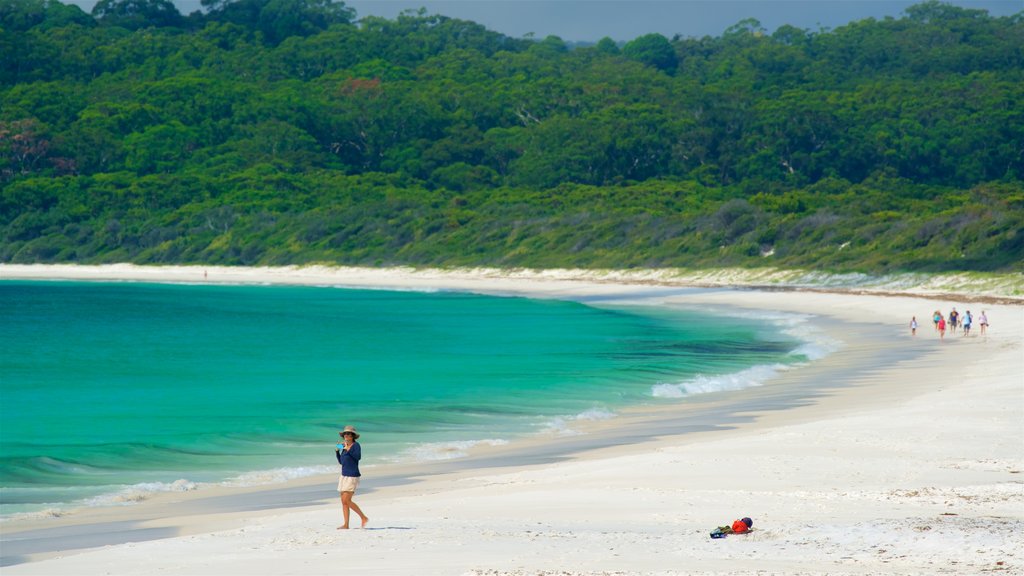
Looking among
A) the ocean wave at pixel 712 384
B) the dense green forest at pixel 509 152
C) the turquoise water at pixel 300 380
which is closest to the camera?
the turquoise water at pixel 300 380

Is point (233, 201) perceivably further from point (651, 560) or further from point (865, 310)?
point (651, 560)

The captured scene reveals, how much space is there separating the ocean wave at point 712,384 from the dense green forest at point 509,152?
95.9ft

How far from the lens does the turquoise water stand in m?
18.3

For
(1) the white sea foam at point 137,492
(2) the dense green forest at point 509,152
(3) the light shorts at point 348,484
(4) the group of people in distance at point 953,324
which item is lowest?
(1) the white sea foam at point 137,492

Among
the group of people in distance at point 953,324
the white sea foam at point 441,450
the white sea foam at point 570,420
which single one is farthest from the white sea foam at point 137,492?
the group of people in distance at point 953,324

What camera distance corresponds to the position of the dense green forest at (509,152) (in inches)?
3083

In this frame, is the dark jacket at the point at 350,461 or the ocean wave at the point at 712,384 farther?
the ocean wave at the point at 712,384

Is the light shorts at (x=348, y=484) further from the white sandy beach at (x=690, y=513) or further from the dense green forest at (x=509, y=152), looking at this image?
the dense green forest at (x=509, y=152)

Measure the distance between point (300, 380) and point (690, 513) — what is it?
19.7m

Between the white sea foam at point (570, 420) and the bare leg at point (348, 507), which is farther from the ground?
the bare leg at point (348, 507)

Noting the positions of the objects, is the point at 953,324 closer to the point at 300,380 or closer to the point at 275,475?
the point at 300,380

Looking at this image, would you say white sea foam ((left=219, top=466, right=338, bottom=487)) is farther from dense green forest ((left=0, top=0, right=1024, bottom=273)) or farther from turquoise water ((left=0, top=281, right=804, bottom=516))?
dense green forest ((left=0, top=0, right=1024, bottom=273))

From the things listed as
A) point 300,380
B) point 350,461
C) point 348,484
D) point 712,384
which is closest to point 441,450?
point 350,461

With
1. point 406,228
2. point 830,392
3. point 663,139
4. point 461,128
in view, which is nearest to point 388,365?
point 830,392
